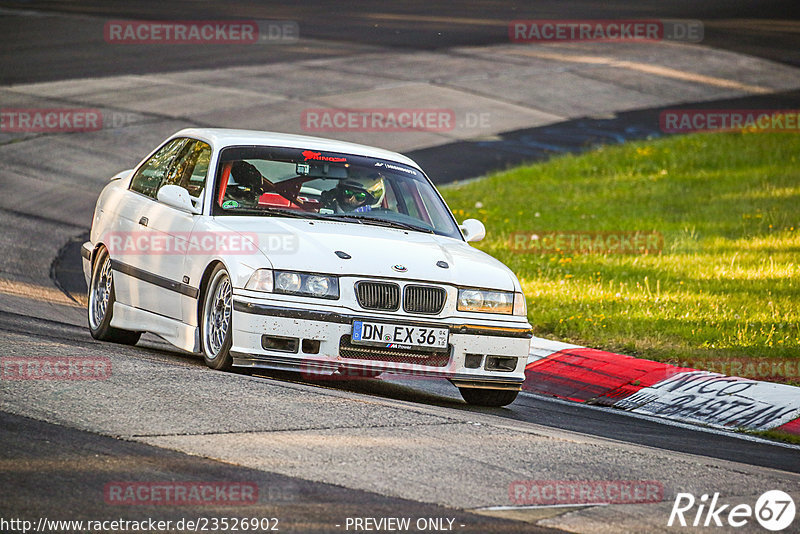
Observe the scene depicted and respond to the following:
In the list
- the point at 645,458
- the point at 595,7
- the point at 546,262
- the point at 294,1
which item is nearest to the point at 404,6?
the point at 294,1

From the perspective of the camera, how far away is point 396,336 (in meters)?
7.77

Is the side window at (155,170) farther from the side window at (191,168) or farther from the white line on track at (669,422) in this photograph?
the white line on track at (669,422)

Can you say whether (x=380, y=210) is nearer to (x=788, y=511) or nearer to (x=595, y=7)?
(x=788, y=511)

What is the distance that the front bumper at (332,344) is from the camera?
25.1 ft

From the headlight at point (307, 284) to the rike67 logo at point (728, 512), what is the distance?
2.62 m

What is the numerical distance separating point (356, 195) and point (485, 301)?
1.37 metres

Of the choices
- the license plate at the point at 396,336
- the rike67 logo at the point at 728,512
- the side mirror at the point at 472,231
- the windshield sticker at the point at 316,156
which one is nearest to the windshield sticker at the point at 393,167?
the windshield sticker at the point at 316,156

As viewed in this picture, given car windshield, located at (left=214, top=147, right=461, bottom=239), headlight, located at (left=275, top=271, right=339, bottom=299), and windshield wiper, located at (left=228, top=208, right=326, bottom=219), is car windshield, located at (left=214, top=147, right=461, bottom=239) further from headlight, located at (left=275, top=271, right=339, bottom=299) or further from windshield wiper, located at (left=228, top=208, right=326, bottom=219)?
headlight, located at (left=275, top=271, right=339, bottom=299)

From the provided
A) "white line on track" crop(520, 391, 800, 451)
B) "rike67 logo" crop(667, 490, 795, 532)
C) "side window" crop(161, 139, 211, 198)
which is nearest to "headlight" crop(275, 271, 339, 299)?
"side window" crop(161, 139, 211, 198)

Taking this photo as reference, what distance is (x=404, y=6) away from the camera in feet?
137

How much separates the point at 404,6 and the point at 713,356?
106 feet

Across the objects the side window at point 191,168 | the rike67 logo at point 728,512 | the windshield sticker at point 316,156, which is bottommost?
the rike67 logo at point 728,512

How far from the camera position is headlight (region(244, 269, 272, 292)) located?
7699mm

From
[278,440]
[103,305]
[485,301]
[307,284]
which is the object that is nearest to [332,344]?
[307,284]
